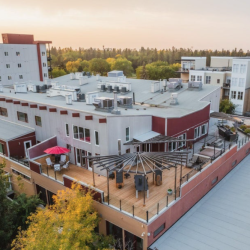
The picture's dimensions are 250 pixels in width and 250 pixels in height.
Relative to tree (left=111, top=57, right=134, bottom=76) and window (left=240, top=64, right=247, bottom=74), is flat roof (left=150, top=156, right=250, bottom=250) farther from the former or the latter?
tree (left=111, top=57, right=134, bottom=76)

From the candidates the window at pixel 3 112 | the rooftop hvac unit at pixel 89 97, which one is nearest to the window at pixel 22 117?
the window at pixel 3 112

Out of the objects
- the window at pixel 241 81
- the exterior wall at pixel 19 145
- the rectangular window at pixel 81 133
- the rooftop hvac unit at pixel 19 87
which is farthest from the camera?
the window at pixel 241 81

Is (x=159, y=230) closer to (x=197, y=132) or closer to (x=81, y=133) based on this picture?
(x=81, y=133)


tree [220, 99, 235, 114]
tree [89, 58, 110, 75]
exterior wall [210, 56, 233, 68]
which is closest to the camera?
tree [220, 99, 235, 114]

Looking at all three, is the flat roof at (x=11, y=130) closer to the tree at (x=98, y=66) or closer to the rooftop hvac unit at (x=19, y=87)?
the rooftop hvac unit at (x=19, y=87)

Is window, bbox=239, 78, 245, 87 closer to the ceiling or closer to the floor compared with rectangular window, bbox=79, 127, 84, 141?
closer to the ceiling

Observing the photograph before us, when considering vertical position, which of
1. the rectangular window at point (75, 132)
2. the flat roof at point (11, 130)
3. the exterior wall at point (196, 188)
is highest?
the rectangular window at point (75, 132)

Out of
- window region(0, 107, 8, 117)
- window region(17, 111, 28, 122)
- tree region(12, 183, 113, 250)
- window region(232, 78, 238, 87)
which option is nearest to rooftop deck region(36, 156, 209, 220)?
tree region(12, 183, 113, 250)
